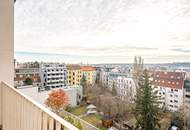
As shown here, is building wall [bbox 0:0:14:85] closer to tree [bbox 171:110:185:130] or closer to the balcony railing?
the balcony railing

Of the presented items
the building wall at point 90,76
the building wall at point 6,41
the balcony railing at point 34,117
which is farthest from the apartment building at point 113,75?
the building wall at point 6,41

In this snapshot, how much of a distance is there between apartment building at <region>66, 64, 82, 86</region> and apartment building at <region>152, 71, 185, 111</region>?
4.39 ft

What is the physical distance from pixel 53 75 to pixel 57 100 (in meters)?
0.46

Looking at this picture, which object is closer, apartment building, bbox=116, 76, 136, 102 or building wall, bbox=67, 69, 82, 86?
apartment building, bbox=116, 76, 136, 102

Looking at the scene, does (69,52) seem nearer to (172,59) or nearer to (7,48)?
(7,48)

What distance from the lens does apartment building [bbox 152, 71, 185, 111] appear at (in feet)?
6.87

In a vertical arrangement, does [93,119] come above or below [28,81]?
below

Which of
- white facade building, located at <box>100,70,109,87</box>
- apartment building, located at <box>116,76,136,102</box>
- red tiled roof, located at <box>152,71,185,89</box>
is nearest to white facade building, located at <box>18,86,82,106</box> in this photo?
white facade building, located at <box>100,70,109,87</box>

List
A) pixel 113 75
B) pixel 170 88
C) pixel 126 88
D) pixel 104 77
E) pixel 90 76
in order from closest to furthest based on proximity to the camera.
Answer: pixel 170 88, pixel 126 88, pixel 113 75, pixel 104 77, pixel 90 76

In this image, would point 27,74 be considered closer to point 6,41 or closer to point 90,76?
point 6,41

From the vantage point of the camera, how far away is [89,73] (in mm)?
3068

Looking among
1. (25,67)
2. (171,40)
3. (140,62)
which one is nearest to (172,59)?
(171,40)

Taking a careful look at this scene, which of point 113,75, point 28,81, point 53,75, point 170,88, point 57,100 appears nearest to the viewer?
point 170,88

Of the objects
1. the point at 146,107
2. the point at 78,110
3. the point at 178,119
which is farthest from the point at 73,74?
the point at 178,119
